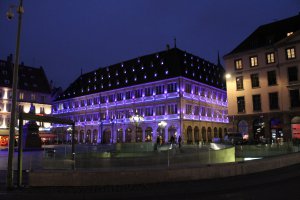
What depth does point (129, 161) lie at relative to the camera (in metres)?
15.6

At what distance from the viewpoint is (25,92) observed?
9319cm

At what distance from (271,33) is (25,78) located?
241ft

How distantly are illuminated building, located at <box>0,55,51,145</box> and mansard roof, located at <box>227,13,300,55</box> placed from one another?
62.6 m

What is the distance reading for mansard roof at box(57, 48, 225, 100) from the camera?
70.6 meters

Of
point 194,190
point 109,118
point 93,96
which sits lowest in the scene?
point 194,190

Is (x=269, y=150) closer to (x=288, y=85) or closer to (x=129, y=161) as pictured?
(x=129, y=161)

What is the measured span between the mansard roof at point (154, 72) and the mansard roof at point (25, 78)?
12223 mm

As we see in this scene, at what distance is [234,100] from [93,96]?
155 ft

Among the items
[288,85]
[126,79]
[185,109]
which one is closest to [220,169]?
[288,85]

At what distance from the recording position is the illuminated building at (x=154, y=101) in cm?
6662

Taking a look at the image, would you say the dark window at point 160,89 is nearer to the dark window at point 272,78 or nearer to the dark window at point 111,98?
the dark window at point 111,98

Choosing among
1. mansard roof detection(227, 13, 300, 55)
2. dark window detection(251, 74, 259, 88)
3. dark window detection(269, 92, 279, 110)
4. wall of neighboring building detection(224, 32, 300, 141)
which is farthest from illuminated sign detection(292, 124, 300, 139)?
mansard roof detection(227, 13, 300, 55)

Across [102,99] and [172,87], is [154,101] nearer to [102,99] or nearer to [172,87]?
[172,87]

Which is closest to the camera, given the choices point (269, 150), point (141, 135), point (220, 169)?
point (220, 169)
